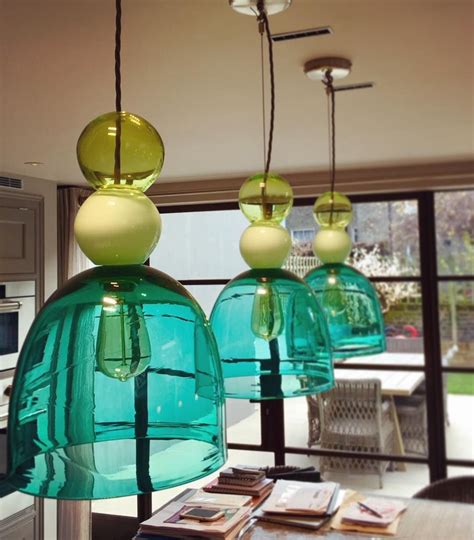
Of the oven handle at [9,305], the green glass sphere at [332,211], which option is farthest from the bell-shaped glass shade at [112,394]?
the oven handle at [9,305]

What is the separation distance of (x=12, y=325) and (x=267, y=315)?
112 inches

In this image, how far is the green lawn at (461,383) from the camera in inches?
145

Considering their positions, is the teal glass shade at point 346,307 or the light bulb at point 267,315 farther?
the teal glass shade at point 346,307

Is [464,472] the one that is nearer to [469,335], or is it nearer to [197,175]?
[469,335]

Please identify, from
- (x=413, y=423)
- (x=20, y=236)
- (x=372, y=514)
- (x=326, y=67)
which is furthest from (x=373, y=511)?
(x=20, y=236)

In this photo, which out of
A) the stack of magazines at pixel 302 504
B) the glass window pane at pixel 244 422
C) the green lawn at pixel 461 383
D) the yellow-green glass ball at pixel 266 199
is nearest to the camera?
the yellow-green glass ball at pixel 266 199

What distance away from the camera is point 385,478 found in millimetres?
3846

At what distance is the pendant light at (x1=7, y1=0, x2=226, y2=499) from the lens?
1.81 feet

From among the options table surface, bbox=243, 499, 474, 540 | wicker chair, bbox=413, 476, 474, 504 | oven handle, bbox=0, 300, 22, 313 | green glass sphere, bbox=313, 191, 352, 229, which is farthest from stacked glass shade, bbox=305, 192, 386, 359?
oven handle, bbox=0, 300, 22, 313

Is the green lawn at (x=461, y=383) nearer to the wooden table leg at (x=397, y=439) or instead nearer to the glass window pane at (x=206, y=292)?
the wooden table leg at (x=397, y=439)

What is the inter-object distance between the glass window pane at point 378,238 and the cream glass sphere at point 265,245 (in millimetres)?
2867

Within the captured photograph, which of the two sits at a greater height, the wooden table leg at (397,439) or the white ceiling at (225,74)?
the white ceiling at (225,74)

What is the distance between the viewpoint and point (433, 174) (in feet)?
11.3

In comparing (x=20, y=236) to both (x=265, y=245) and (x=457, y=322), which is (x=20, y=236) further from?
(x=265, y=245)
